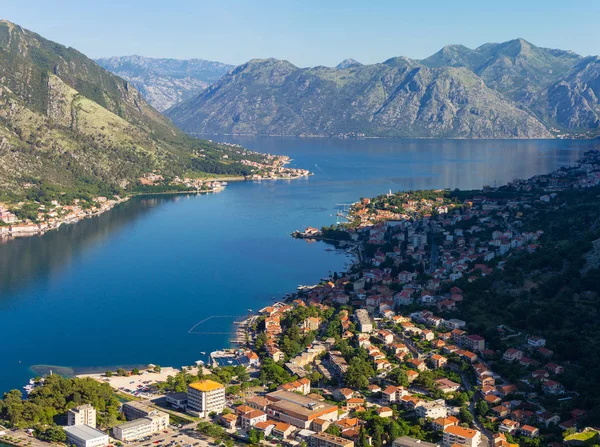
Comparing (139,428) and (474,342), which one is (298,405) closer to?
(139,428)

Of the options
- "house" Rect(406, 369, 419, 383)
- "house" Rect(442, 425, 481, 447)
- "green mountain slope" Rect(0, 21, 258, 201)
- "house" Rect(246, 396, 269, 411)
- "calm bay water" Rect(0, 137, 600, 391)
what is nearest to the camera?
"house" Rect(442, 425, 481, 447)

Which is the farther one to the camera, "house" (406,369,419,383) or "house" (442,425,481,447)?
"house" (406,369,419,383)

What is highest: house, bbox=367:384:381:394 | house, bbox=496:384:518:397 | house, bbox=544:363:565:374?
house, bbox=544:363:565:374

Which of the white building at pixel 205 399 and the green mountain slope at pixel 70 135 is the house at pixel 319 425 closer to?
the white building at pixel 205 399

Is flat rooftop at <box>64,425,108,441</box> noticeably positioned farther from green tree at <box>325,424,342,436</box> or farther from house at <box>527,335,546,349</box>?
house at <box>527,335,546,349</box>

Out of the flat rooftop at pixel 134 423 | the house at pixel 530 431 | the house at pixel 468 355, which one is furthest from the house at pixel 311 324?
the house at pixel 530 431

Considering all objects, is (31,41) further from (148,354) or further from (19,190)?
(148,354)

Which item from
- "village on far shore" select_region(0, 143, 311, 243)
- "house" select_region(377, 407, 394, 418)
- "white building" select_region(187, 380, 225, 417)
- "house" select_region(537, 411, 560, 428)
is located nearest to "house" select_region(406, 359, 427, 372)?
"house" select_region(377, 407, 394, 418)

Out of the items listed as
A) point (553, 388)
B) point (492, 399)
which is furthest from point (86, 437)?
point (553, 388)
